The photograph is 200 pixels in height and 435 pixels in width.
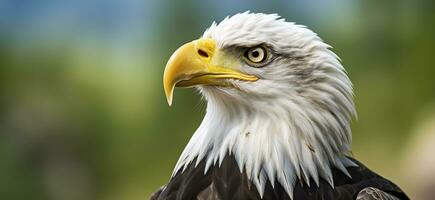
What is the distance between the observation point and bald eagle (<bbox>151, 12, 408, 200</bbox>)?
217cm

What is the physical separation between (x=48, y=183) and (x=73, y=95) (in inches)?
27.3

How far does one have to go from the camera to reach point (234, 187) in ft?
7.06

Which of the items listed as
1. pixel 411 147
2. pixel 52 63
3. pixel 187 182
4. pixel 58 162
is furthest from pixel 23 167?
pixel 187 182

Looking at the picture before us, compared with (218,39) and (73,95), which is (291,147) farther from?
(73,95)

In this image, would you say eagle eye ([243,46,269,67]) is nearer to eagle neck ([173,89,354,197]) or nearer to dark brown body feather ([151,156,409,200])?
eagle neck ([173,89,354,197])

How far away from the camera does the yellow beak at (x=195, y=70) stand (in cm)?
212

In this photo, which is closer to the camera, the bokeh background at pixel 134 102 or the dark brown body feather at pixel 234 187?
the dark brown body feather at pixel 234 187

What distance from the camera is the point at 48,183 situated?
645 centimetres

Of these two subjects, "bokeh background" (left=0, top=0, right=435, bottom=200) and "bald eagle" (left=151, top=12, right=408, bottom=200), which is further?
"bokeh background" (left=0, top=0, right=435, bottom=200)

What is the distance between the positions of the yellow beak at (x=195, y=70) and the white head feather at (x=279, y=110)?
0.8 inches

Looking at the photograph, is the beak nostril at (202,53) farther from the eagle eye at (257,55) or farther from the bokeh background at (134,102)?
the bokeh background at (134,102)

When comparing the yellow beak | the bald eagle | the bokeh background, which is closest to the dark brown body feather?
the bald eagle

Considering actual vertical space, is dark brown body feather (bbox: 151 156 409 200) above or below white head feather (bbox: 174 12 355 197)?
below

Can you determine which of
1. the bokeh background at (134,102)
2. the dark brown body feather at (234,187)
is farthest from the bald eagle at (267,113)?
the bokeh background at (134,102)
